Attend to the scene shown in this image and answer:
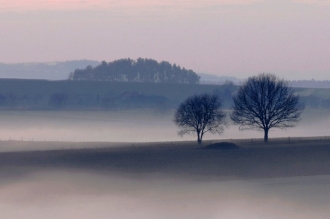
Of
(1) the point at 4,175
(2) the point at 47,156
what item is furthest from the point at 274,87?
(1) the point at 4,175

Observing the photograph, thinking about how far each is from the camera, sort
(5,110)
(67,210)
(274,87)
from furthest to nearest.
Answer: (5,110), (274,87), (67,210)

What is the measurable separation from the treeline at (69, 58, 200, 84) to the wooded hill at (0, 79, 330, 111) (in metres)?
18.3

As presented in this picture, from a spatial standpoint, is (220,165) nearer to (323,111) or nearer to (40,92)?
(323,111)

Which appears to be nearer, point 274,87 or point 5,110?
point 274,87

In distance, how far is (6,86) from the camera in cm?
16088

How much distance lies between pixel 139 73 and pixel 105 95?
98.5ft

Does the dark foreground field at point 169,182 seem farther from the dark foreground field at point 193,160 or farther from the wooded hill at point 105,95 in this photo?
the wooded hill at point 105,95

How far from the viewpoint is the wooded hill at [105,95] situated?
488 ft

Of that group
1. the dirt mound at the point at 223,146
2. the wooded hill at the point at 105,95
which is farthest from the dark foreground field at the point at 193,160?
the wooded hill at the point at 105,95

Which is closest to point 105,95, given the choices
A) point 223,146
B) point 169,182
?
point 223,146

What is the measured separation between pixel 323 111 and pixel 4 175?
104 m

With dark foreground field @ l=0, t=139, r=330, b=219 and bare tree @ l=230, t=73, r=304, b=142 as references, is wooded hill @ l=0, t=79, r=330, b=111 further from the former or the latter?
dark foreground field @ l=0, t=139, r=330, b=219

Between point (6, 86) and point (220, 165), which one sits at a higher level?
point (6, 86)

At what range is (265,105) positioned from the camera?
7119 centimetres
